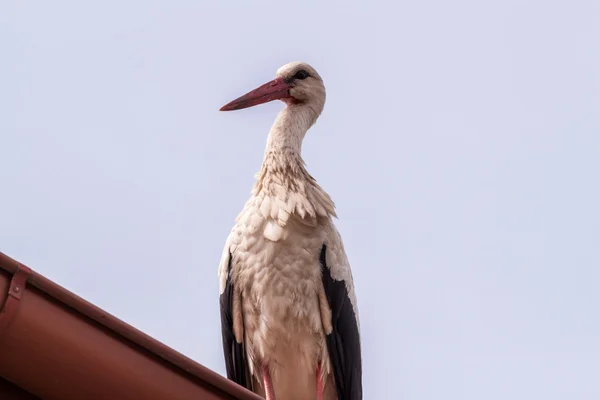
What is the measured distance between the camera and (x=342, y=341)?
5980mm

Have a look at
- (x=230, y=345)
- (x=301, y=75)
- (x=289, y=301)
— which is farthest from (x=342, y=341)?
(x=301, y=75)

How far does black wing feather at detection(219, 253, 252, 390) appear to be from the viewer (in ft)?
19.7

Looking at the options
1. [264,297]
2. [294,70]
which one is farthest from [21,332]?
[294,70]

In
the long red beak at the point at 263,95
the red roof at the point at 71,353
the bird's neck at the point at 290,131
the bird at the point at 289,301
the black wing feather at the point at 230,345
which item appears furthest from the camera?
the long red beak at the point at 263,95

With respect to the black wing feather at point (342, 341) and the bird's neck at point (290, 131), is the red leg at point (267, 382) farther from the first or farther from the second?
the bird's neck at point (290, 131)

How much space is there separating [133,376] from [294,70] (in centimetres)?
461

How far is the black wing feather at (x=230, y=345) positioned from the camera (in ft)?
19.7

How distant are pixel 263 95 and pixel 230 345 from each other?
1.91 meters

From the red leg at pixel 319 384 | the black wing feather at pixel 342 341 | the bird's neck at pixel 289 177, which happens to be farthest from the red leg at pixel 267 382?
the bird's neck at pixel 289 177

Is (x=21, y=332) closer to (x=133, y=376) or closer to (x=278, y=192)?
(x=133, y=376)

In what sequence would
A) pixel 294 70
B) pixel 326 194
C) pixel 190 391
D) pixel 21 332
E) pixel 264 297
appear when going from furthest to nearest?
pixel 294 70
pixel 326 194
pixel 264 297
pixel 190 391
pixel 21 332

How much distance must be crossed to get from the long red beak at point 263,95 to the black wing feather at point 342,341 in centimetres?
151

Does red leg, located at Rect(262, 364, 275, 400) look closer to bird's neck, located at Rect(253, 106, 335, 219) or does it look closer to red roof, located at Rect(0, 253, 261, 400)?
bird's neck, located at Rect(253, 106, 335, 219)

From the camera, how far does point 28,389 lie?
281 centimetres
